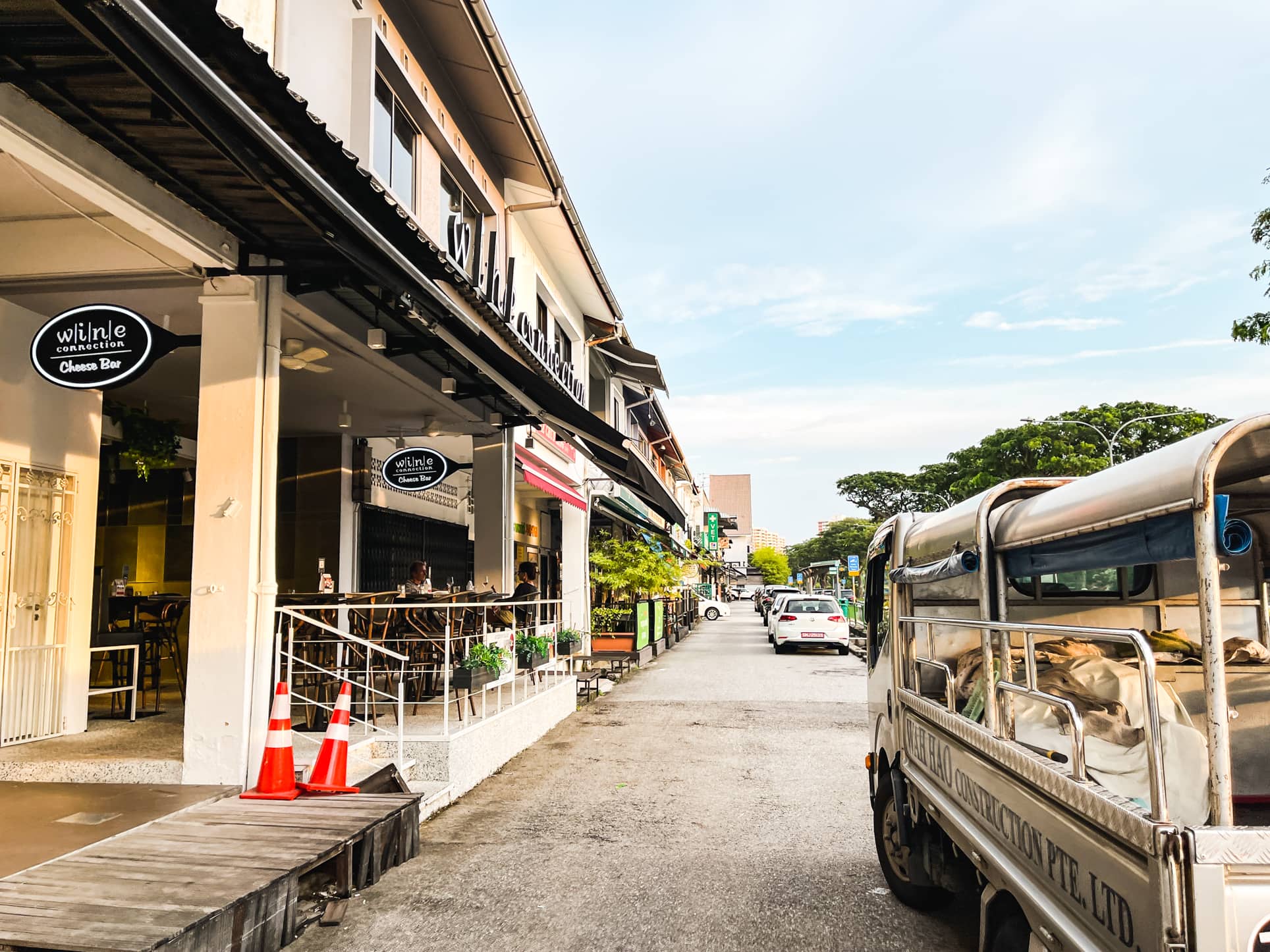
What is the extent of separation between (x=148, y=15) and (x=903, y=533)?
440 centimetres

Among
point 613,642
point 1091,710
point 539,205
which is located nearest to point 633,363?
point 613,642

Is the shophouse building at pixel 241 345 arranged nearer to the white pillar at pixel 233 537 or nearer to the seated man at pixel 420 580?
the white pillar at pixel 233 537

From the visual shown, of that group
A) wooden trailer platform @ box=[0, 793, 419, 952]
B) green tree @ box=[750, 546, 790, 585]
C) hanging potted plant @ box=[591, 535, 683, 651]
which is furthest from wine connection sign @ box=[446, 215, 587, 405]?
green tree @ box=[750, 546, 790, 585]

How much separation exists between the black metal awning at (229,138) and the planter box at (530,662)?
4.41m

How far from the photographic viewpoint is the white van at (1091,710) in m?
2.18

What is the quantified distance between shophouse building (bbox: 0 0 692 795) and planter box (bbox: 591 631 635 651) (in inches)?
259

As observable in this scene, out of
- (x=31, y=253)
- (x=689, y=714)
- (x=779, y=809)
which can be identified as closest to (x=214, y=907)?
(x=779, y=809)

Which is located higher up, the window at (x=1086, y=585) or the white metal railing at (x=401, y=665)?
the window at (x=1086, y=585)

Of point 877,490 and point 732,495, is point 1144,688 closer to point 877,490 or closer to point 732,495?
point 877,490

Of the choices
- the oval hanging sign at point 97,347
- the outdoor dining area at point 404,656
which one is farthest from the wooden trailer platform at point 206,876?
the oval hanging sign at point 97,347

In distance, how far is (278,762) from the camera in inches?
222

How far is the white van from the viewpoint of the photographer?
2.18 meters

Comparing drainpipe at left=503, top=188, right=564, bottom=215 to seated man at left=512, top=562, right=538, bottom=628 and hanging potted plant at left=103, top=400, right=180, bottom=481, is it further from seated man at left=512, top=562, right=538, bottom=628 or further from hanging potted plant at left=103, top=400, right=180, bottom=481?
hanging potted plant at left=103, top=400, right=180, bottom=481

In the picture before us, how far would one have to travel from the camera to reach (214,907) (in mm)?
3666
